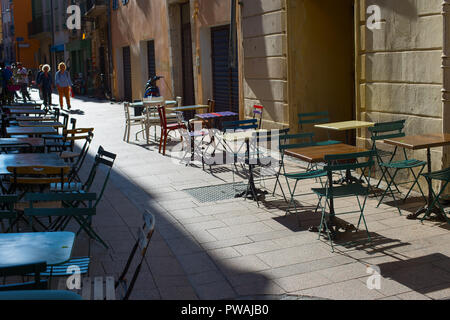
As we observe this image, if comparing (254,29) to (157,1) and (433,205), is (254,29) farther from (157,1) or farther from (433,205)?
(157,1)

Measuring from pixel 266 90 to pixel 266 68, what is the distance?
1.36 feet

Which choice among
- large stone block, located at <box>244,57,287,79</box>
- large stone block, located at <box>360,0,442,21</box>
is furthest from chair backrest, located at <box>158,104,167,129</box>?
large stone block, located at <box>360,0,442,21</box>

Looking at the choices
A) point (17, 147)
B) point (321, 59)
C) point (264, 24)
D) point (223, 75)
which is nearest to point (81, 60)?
point (223, 75)

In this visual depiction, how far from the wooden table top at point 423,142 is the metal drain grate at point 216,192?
2449 mm

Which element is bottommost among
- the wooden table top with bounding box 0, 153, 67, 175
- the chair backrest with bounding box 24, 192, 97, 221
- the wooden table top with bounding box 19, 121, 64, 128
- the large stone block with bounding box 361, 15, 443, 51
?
the chair backrest with bounding box 24, 192, 97, 221

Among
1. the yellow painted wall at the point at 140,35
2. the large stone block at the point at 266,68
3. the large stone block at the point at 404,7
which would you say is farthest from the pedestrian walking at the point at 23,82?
the large stone block at the point at 404,7

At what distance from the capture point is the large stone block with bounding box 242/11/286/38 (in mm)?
11227

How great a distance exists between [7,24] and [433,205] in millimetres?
57367

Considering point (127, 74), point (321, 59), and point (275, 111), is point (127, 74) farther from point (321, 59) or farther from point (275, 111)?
point (321, 59)

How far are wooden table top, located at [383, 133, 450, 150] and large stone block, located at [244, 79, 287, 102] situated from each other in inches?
183

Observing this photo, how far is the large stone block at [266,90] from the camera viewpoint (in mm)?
11404

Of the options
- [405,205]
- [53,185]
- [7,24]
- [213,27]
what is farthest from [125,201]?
[7,24]

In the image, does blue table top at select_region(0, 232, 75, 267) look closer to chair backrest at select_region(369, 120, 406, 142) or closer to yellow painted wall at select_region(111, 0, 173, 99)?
chair backrest at select_region(369, 120, 406, 142)

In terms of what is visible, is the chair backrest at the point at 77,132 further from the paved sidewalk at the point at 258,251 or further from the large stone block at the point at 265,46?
the large stone block at the point at 265,46
